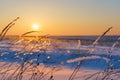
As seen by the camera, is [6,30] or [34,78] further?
[34,78]

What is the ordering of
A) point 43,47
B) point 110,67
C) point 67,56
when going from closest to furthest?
point 110,67 < point 43,47 < point 67,56

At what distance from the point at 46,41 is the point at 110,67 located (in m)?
1.12

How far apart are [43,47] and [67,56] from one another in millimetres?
9077

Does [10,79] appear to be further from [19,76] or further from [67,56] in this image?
[67,56]

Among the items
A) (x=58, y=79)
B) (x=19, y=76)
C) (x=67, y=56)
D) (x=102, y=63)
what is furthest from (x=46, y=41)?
(x=67, y=56)

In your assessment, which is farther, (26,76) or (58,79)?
(58,79)

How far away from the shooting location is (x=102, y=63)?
11.0 m

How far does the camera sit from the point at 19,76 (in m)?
4.16

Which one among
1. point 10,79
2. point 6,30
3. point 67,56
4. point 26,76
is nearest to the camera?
point 6,30

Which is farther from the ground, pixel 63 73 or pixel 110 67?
pixel 110 67

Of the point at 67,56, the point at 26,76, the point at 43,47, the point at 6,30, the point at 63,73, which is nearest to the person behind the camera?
the point at 6,30

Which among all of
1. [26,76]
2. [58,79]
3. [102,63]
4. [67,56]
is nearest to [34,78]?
[26,76]

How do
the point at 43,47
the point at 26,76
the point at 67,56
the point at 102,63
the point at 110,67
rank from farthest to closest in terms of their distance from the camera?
the point at 67,56, the point at 102,63, the point at 26,76, the point at 43,47, the point at 110,67

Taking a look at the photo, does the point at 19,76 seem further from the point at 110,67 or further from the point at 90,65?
the point at 90,65
